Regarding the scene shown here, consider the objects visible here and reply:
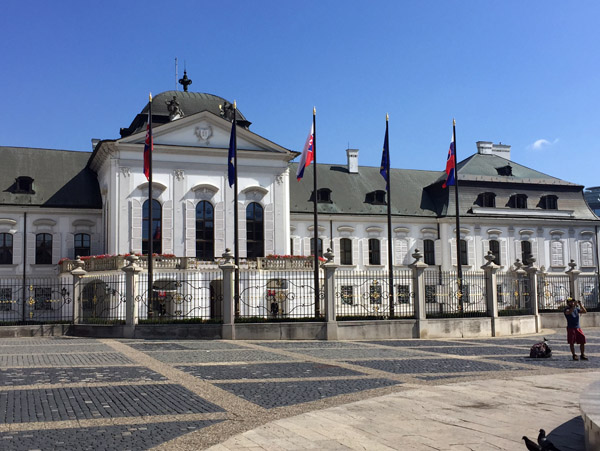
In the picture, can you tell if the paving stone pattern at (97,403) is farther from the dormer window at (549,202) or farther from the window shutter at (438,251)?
the dormer window at (549,202)

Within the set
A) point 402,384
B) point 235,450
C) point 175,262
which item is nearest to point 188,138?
point 175,262

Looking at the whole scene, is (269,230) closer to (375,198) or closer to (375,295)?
(375,198)

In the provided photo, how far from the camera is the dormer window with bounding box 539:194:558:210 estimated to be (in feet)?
170

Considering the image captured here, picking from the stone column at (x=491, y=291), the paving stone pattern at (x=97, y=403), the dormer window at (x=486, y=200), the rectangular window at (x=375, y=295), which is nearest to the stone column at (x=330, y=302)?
the rectangular window at (x=375, y=295)

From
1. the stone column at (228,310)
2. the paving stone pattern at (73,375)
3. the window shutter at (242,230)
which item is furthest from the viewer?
the window shutter at (242,230)

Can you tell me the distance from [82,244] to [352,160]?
21.8m

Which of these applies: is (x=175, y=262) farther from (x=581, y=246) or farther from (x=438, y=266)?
(x=581, y=246)

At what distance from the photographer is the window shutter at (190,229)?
38.4 metres

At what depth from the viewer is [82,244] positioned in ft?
137

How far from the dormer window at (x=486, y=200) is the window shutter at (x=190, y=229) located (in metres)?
22.4

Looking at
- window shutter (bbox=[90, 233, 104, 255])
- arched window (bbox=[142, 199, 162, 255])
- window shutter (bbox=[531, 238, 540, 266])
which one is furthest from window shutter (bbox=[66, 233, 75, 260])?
window shutter (bbox=[531, 238, 540, 266])

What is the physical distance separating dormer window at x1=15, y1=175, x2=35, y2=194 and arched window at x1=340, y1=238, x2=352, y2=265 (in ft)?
68.1

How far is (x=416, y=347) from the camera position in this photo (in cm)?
1998

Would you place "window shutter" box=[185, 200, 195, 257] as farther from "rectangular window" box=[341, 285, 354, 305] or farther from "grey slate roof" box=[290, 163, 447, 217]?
"rectangular window" box=[341, 285, 354, 305]
